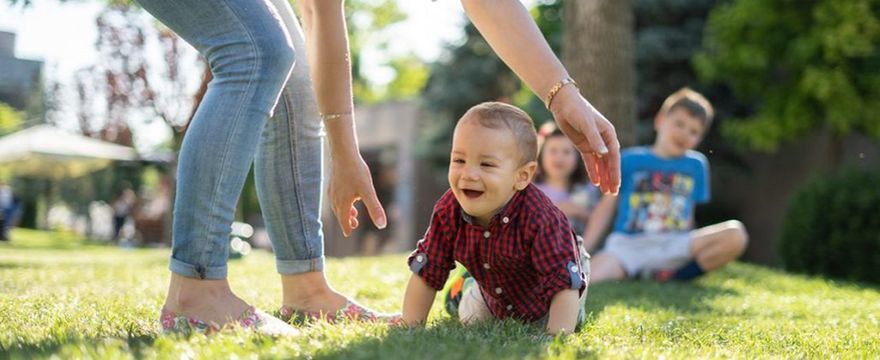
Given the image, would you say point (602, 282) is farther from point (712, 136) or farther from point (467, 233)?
point (712, 136)

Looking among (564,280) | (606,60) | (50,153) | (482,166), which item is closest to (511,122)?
(482,166)

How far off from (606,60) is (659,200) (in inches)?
107

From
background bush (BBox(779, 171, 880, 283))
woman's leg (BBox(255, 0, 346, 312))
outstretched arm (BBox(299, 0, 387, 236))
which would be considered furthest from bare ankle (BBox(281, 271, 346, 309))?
background bush (BBox(779, 171, 880, 283))

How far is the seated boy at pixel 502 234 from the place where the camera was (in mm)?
2629

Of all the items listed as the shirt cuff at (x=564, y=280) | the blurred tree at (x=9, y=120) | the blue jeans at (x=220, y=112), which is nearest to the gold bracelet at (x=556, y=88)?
the shirt cuff at (x=564, y=280)

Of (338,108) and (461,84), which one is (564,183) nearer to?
(338,108)

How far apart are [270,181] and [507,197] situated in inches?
29.5

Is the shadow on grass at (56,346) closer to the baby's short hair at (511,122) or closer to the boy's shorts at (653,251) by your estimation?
the baby's short hair at (511,122)

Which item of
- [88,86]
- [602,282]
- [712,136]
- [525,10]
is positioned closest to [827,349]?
[525,10]

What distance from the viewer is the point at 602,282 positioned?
19.2 feet

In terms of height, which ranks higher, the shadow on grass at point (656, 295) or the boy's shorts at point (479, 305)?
the boy's shorts at point (479, 305)

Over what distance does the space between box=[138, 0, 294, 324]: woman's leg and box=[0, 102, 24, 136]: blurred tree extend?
2520 cm

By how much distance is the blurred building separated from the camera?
2732cm

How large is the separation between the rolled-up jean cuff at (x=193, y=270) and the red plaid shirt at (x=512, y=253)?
2.10ft
